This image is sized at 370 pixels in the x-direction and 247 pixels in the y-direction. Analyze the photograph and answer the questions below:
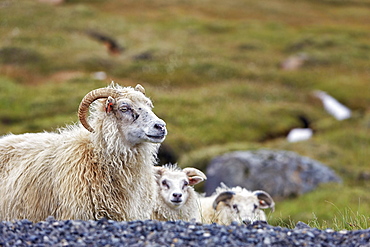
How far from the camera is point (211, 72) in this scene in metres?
48.9

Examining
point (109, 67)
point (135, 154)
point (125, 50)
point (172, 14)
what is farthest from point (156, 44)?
point (135, 154)

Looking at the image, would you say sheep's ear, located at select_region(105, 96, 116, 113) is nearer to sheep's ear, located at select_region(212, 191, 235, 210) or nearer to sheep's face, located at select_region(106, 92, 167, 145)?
sheep's face, located at select_region(106, 92, 167, 145)

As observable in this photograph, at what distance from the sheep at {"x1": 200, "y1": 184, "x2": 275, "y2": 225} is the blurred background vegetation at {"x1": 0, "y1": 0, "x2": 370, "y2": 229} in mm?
1665

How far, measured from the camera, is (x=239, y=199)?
1448 centimetres

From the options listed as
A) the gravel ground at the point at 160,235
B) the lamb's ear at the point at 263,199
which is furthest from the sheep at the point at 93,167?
the lamb's ear at the point at 263,199

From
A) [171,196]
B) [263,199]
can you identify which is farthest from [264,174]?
[171,196]

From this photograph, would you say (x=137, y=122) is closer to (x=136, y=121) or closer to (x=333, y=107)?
(x=136, y=121)

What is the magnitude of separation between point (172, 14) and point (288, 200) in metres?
49.7

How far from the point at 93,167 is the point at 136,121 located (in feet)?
3.64

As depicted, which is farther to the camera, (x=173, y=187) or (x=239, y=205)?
(x=239, y=205)

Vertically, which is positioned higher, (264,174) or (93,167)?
(264,174)

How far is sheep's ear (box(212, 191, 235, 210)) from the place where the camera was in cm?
1423

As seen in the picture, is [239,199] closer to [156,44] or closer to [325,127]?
[325,127]

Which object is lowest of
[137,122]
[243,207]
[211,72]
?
[243,207]
